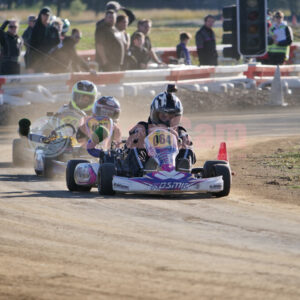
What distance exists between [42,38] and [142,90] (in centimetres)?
325

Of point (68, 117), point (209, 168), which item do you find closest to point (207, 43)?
point (68, 117)

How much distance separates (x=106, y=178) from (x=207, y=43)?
1252cm

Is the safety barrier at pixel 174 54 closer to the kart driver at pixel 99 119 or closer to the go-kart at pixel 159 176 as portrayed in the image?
the kart driver at pixel 99 119

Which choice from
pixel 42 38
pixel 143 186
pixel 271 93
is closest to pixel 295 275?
pixel 143 186

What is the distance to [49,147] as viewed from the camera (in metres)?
12.6

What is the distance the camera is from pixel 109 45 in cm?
1942

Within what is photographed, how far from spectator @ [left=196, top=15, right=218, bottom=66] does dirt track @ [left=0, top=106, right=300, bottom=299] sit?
1148 cm

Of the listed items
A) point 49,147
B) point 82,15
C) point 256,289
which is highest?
point 82,15

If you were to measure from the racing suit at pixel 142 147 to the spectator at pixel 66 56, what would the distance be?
8956 mm

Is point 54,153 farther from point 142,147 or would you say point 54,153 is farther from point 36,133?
point 142,147

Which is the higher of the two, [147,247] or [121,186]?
[121,186]

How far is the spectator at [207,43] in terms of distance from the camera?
2164cm

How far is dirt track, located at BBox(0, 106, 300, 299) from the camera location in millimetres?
6086

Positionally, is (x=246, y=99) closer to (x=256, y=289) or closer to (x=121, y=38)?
(x=121, y=38)
